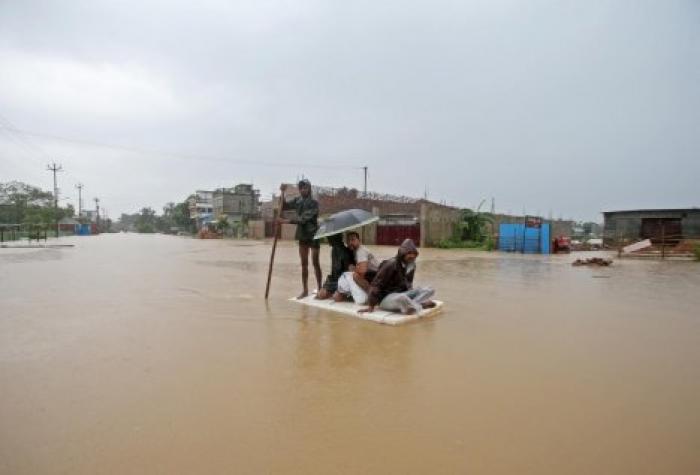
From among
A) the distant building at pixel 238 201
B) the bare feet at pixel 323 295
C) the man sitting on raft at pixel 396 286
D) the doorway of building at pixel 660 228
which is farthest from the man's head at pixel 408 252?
the distant building at pixel 238 201

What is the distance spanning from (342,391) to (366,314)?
2.32 meters

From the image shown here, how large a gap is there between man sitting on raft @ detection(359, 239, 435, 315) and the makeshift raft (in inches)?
3.1

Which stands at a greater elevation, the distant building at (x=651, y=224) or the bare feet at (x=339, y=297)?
the distant building at (x=651, y=224)

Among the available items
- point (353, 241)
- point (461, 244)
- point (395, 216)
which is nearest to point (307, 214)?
point (353, 241)

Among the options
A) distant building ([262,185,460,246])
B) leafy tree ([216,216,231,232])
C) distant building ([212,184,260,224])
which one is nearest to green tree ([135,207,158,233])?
distant building ([212,184,260,224])

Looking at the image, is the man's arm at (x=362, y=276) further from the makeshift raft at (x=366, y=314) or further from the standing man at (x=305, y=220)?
the standing man at (x=305, y=220)

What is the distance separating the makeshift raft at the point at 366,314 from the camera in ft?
16.6

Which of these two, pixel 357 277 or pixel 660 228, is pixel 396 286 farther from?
pixel 660 228

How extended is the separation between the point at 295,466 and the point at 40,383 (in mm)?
2251

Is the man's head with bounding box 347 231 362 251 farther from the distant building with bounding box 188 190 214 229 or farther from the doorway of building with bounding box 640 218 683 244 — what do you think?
the distant building with bounding box 188 190 214 229

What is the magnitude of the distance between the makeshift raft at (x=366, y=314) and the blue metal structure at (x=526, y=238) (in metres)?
17.7

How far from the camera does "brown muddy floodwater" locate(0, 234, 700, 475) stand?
7.04 ft

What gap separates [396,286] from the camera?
17.9ft

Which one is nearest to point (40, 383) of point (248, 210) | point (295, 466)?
point (295, 466)
